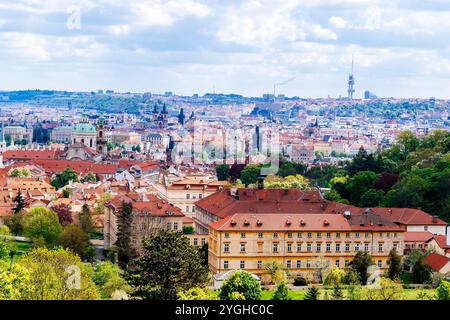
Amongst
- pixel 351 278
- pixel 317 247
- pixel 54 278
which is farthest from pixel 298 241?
pixel 54 278

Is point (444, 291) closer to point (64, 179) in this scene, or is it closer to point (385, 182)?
point (385, 182)

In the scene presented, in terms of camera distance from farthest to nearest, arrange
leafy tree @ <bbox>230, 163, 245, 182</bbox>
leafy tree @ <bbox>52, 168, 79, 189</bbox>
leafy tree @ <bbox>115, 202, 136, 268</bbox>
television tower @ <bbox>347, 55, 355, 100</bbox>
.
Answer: television tower @ <bbox>347, 55, 355, 100</bbox> < leafy tree @ <bbox>52, 168, 79, 189</bbox> < leafy tree @ <bbox>230, 163, 245, 182</bbox> < leafy tree @ <bbox>115, 202, 136, 268</bbox>

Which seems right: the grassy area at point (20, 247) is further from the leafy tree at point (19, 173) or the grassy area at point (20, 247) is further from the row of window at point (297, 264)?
the leafy tree at point (19, 173)

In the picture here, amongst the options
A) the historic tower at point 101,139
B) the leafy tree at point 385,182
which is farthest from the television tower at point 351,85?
the leafy tree at point 385,182

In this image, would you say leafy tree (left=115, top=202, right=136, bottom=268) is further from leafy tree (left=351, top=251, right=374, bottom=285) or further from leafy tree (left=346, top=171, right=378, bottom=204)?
leafy tree (left=346, top=171, right=378, bottom=204)

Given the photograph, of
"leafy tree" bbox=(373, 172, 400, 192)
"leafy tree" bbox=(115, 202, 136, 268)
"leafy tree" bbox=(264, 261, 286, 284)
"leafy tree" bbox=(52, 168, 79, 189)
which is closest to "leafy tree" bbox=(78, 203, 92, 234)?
"leafy tree" bbox=(115, 202, 136, 268)

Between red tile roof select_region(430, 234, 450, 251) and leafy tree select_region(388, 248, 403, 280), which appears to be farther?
red tile roof select_region(430, 234, 450, 251)

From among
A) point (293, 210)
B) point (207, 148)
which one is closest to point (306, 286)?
point (293, 210)
